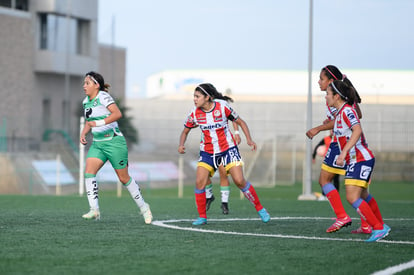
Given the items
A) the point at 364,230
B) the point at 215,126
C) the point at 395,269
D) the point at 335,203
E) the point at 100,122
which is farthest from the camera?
the point at 215,126

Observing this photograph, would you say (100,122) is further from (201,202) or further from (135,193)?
(201,202)

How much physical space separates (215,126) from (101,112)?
1459 millimetres

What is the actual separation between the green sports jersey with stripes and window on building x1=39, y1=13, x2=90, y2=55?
33758 millimetres

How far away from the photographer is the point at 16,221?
438 inches

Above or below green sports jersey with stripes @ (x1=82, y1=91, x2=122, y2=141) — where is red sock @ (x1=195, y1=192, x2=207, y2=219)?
below

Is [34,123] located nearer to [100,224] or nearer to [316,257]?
[100,224]

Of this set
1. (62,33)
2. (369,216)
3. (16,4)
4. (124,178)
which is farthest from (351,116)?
(62,33)

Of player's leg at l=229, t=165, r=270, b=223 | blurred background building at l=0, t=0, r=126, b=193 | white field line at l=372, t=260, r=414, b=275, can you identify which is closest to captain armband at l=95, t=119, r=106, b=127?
player's leg at l=229, t=165, r=270, b=223

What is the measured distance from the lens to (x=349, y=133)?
9555 millimetres

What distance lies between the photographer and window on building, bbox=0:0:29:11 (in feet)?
136

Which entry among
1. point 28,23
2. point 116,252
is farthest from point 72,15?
point 116,252

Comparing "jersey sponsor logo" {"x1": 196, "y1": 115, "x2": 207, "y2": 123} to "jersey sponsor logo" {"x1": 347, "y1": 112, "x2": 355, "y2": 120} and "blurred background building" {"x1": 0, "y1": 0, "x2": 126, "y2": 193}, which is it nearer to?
"jersey sponsor logo" {"x1": 347, "y1": 112, "x2": 355, "y2": 120}

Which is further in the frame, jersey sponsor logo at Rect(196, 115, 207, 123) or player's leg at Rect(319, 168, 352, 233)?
jersey sponsor logo at Rect(196, 115, 207, 123)

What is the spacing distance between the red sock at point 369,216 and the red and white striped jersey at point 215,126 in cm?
234
